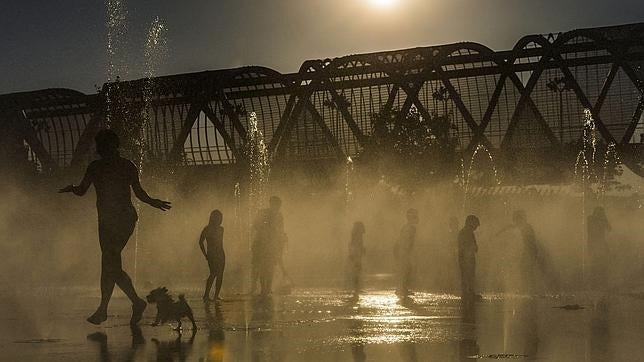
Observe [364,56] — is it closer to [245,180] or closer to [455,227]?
[245,180]

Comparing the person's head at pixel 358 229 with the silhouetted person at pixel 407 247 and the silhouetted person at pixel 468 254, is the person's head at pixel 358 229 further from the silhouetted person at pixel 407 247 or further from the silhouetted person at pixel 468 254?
the silhouetted person at pixel 468 254

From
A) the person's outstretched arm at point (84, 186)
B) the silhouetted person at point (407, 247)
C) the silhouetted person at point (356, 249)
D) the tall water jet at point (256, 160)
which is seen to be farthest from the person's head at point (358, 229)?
the tall water jet at point (256, 160)

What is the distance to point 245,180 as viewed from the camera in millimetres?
58656

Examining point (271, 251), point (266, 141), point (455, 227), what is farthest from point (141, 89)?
point (271, 251)

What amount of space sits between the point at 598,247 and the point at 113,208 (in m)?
15.7

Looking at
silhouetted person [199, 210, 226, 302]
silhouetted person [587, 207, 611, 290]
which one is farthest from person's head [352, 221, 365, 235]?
silhouetted person [199, 210, 226, 302]

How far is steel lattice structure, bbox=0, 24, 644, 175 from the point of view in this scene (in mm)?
52312

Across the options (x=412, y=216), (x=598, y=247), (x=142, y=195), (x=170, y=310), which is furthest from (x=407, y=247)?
(x=170, y=310)

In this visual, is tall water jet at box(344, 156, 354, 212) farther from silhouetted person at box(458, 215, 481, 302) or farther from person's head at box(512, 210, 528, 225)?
silhouetted person at box(458, 215, 481, 302)

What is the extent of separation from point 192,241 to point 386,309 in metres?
30.0

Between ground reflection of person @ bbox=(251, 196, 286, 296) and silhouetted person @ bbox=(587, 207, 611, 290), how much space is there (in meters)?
6.80

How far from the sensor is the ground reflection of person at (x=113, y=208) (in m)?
12.8

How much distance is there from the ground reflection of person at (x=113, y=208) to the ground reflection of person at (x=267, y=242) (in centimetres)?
911

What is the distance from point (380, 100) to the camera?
55.3 m
